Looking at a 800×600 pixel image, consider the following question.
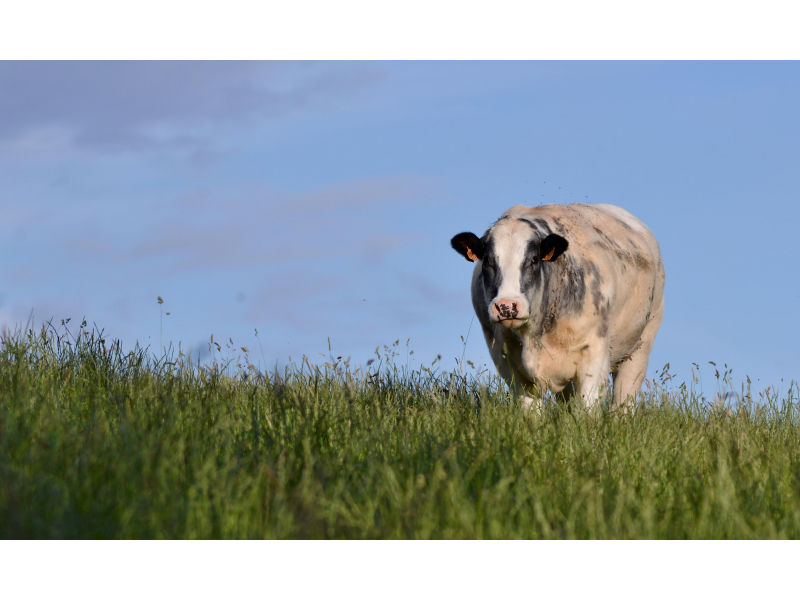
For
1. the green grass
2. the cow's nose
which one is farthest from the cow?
the green grass

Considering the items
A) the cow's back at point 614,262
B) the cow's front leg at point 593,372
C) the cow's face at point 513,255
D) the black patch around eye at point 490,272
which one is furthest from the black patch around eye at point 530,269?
the cow's front leg at point 593,372

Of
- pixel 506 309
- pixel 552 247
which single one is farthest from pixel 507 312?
pixel 552 247

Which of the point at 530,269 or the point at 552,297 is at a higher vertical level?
the point at 530,269

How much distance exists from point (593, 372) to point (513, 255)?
146cm

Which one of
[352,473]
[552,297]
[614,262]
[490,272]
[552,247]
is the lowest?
[352,473]

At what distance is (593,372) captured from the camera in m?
7.05

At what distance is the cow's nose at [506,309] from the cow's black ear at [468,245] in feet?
2.98

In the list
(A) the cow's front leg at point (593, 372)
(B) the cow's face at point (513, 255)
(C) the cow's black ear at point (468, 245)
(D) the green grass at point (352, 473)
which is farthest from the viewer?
(A) the cow's front leg at point (593, 372)

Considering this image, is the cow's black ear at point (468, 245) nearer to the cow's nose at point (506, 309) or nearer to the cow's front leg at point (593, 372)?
the cow's nose at point (506, 309)

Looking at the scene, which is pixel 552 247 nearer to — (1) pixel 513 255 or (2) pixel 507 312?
(1) pixel 513 255

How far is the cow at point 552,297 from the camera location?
6.58 meters

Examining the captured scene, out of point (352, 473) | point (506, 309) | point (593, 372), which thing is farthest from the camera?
point (593, 372)

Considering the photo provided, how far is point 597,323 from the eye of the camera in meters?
7.10

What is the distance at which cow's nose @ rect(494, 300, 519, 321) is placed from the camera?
6051 millimetres
